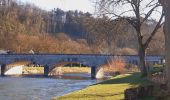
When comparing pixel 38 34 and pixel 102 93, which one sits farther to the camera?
pixel 38 34

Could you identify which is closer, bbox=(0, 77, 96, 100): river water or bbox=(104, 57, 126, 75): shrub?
bbox=(0, 77, 96, 100): river water

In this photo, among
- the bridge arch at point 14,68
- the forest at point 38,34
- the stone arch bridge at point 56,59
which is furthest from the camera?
the forest at point 38,34

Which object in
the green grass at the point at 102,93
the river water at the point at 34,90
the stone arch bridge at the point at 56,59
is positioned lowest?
the river water at the point at 34,90

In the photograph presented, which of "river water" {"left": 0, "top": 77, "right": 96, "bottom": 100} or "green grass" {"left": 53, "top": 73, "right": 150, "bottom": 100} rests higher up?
"green grass" {"left": 53, "top": 73, "right": 150, "bottom": 100}

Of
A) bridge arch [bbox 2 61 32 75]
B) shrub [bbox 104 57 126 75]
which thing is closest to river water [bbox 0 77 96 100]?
shrub [bbox 104 57 126 75]

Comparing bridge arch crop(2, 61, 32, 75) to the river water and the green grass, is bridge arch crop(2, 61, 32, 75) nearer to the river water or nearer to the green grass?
the river water

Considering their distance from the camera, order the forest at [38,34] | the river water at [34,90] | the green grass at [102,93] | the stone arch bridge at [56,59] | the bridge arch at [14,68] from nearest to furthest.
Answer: the green grass at [102,93]
the river water at [34,90]
the stone arch bridge at [56,59]
the bridge arch at [14,68]
the forest at [38,34]

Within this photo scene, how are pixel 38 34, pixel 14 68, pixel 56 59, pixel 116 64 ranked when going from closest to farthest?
pixel 116 64
pixel 56 59
pixel 14 68
pixel 38 34

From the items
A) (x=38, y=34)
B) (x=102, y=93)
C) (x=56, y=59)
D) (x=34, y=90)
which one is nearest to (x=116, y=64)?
(x=56, y=59)

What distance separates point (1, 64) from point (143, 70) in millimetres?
70515

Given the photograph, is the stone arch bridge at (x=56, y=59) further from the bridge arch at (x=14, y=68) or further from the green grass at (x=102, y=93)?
the green grass at (x=102, y=93)

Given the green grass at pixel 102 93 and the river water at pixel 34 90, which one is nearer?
the green grass at pixel 102 93

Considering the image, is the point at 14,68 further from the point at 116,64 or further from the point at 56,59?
the point at 116,64

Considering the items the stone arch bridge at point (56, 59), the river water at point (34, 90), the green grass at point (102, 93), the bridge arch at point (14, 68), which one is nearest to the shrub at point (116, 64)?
the stone arch bridge at point (56, 59)
